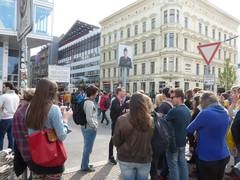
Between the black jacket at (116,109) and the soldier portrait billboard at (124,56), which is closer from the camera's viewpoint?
the black jacket at (116,109)

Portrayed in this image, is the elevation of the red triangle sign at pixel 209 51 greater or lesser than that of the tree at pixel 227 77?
lesser

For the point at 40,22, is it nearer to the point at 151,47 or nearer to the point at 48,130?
the point at 48,130

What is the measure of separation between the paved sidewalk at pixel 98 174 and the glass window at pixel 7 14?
61.2ft

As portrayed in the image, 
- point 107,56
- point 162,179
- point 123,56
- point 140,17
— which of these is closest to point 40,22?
point 123,56

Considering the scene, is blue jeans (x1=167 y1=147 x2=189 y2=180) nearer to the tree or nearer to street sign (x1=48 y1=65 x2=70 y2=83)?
street sign (x1=48 y1=65 x2=70 y2=83)

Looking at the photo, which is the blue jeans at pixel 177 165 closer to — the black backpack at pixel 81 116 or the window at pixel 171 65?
the black backpack at pixel 81 116

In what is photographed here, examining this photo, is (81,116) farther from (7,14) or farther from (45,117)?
(7,14)

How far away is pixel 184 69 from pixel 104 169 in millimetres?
43962

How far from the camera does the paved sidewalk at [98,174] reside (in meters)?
6.03

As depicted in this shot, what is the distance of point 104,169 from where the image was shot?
666 centimetres

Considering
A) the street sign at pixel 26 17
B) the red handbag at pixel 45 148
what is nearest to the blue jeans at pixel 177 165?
the red handbag at pixel 45 148

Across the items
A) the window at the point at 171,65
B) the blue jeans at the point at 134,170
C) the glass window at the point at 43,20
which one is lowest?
the blue jeans at the point at 134,170

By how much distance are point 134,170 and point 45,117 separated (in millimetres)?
1332

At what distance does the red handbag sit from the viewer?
340cm
